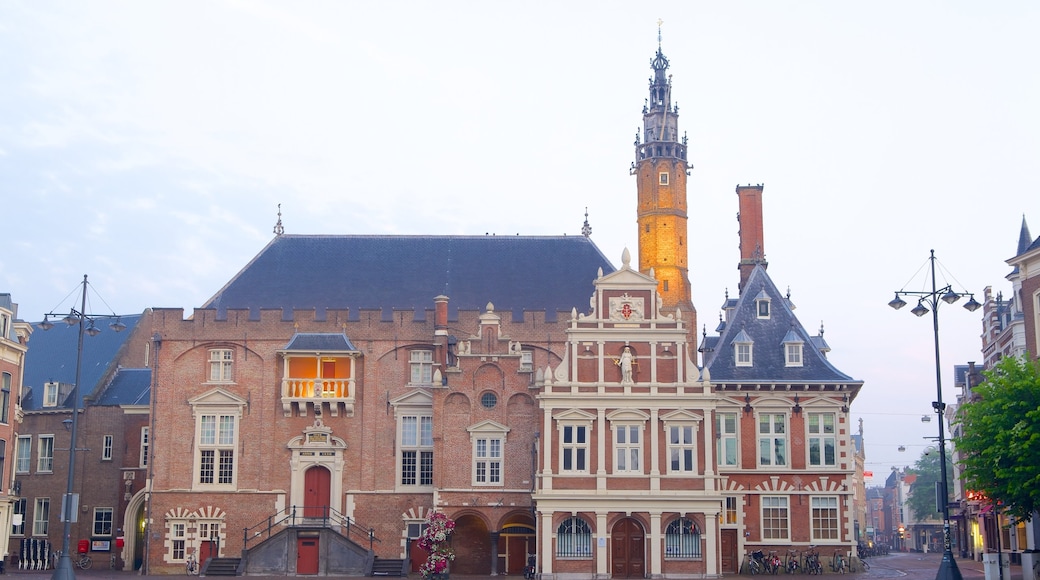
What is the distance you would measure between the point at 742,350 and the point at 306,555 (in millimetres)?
22073

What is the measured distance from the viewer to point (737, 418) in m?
54.3

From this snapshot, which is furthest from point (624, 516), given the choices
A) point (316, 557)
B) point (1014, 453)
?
point (1014, 453)

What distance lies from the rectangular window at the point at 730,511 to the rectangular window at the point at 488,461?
1032cm

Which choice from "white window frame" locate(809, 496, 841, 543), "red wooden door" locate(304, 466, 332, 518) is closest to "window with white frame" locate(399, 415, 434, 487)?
"red wooden door" locate(304, 466, 332, 518)

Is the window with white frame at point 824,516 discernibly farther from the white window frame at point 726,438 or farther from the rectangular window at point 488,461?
the rectangular window at point 488,461

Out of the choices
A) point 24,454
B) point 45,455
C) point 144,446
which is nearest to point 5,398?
point 144,446

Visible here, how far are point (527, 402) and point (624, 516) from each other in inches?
307

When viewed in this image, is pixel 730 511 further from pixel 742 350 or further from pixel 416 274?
pixel 416 274

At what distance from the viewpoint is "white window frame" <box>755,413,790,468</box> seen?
53.9 meters

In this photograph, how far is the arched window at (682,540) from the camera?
4950cm

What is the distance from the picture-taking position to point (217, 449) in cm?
5684

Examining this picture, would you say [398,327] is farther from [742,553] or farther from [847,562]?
[847,562]

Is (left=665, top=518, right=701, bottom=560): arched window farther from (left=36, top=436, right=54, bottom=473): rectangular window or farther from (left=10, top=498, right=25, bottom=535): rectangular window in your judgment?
(left=10, top=498, right=25, bottom=535): rectangular window

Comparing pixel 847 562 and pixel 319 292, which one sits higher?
pixel 319 292
